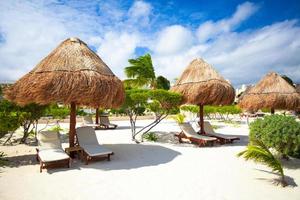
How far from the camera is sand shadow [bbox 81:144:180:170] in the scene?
22.7 ft

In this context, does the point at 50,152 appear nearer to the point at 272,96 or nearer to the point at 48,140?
the point at 48,140

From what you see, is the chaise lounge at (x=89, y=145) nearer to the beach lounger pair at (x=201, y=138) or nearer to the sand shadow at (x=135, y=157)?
the sand shadow at (x=135, y=157)

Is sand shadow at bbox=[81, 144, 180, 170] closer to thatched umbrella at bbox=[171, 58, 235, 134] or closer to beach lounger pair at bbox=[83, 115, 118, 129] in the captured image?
thatched umbrella at bbox=[171, 58, 235, 134]

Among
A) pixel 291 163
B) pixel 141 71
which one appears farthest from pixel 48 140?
pixel 141 71

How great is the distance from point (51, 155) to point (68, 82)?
2.07 meters

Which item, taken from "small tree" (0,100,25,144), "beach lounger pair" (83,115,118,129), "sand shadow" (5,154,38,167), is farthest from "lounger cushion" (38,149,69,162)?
"beach lounger pair" (83,115,118,129)

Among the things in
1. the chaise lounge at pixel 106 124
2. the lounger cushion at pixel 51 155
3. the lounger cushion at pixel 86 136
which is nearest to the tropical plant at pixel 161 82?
the chaise lounge at pixel 106 124

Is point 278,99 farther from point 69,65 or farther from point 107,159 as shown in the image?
point 69,65

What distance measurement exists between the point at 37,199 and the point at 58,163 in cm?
237

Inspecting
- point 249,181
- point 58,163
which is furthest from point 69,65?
point 249,181

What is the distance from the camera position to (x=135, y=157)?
26.0ft

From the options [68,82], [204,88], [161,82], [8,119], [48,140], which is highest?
[161,82]

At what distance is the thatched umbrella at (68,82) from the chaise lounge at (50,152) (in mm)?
718

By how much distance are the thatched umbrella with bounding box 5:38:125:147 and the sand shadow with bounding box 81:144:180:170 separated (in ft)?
5.38
